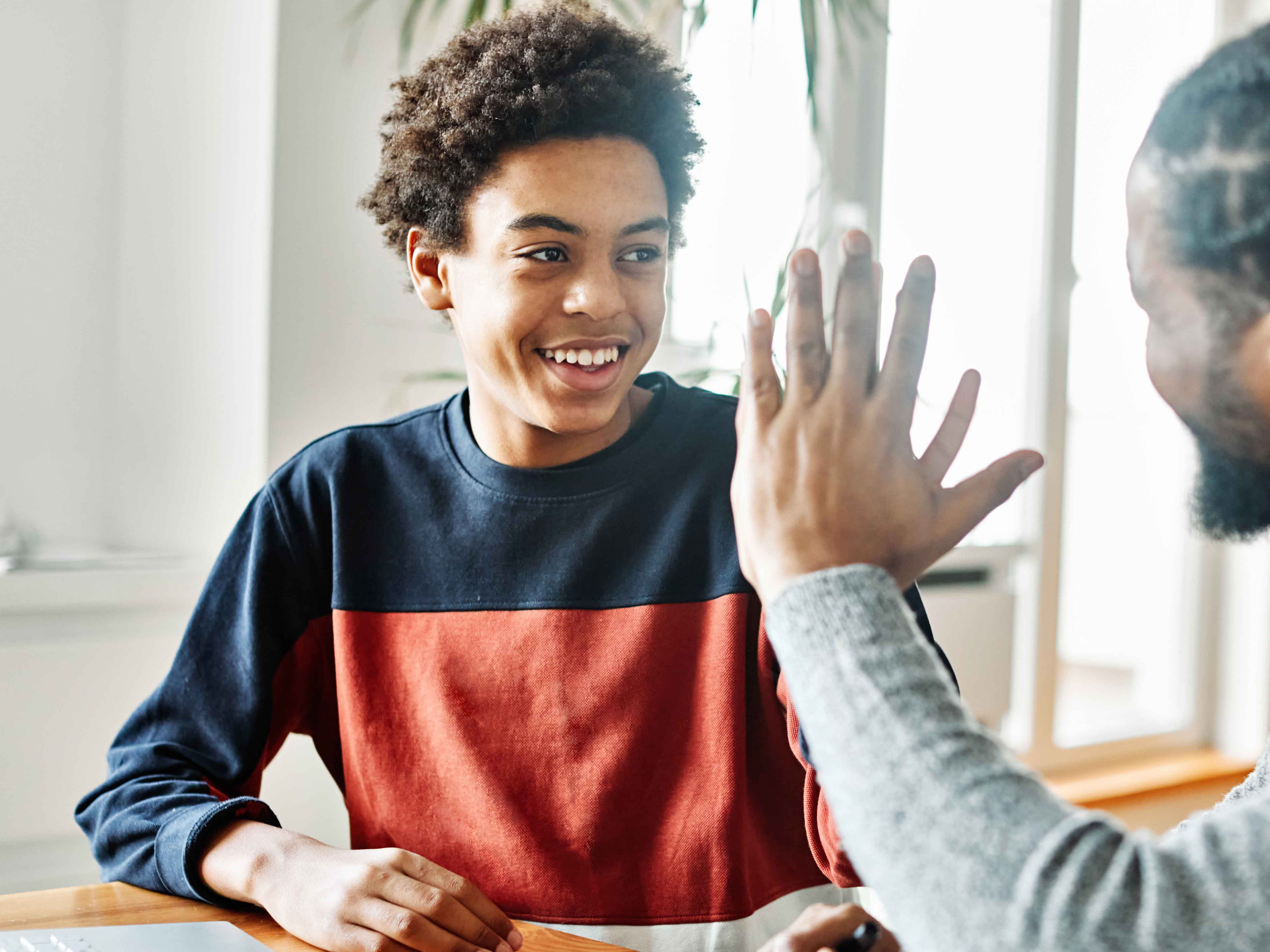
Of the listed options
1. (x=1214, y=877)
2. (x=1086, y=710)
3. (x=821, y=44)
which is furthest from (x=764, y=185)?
(x=1086, y=710)

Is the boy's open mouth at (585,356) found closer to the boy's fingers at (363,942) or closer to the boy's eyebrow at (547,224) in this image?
the boy's eyebrow at (547,224)

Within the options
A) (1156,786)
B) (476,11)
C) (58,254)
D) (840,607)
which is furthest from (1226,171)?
(1156,786)

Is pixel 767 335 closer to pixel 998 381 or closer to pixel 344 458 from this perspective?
pixel 344 458

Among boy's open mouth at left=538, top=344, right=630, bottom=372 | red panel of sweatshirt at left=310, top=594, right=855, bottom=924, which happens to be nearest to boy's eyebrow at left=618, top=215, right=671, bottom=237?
boy's open mouth at left=538, top=344, right=630, bottom=372

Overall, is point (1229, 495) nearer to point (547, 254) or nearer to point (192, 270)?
point (547, 254)

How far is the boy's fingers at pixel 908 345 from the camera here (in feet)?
2.13

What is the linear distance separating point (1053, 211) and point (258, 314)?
7.04 ft

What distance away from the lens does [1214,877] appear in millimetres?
525

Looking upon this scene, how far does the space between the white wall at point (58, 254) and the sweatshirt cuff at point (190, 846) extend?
922mm

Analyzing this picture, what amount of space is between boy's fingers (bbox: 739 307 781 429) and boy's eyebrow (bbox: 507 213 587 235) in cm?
39

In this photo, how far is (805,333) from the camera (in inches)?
25.9

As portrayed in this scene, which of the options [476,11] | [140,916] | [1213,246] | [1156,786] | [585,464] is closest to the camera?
[1213,246]

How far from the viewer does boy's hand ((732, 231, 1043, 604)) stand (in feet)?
2.07

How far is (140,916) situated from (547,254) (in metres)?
0.65
